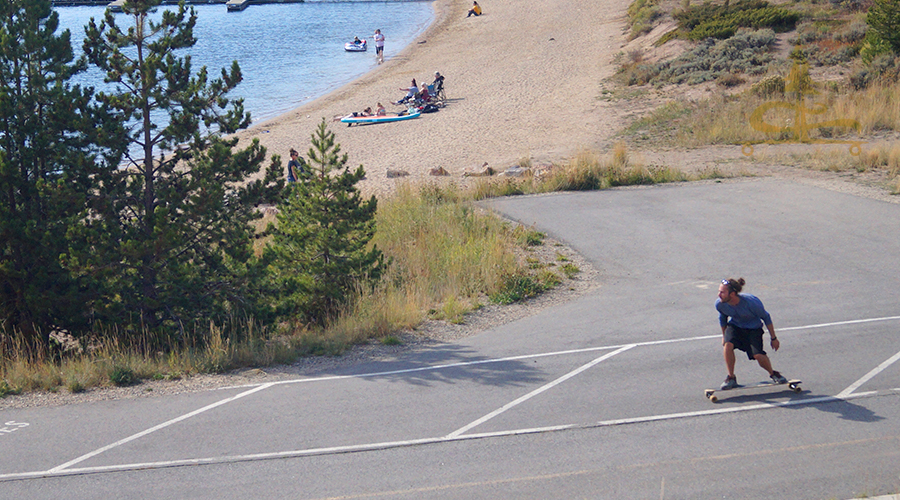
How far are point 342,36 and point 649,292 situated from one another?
200 ft

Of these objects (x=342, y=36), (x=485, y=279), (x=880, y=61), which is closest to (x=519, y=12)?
(x=342, y=36)

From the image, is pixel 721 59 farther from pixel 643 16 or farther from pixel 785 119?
pixel 643 16

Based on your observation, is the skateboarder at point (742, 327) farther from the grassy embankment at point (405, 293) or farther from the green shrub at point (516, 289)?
the green shrub at point (516, 289)

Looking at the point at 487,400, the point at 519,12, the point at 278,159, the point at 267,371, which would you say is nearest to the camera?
the point at 487,400

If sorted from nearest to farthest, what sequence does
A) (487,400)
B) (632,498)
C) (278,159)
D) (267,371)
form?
(632,498), (487,400), (267,371), (278,159)

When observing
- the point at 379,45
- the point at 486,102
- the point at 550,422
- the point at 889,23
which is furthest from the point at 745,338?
the point at 379,45

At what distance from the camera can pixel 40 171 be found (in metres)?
10.7

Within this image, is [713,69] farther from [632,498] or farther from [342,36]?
[342,36]

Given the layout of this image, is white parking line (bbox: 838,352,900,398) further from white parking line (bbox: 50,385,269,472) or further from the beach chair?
the beach chair

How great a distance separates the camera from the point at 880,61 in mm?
27875

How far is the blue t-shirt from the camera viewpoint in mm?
8281

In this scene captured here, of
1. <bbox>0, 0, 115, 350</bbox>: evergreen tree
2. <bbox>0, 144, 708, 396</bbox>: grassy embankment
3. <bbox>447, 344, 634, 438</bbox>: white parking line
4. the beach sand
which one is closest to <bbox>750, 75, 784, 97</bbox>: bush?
the beach sand

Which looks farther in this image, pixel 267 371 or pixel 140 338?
pixel 140 338

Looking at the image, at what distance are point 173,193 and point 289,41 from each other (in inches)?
2328
